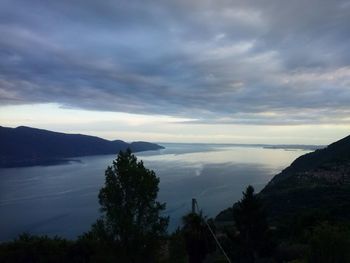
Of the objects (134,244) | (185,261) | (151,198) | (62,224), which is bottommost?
(62,224)

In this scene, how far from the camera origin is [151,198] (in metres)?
24.1

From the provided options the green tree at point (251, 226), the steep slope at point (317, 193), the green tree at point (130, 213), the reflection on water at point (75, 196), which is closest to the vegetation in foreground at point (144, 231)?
the green tree at point (130, 213)

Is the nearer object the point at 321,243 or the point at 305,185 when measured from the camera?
the point at 321,243

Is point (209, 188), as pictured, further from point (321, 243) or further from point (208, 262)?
point (321, 243)

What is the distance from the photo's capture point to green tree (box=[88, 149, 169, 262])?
75.6 feet

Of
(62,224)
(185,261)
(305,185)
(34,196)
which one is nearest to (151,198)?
(185,261)

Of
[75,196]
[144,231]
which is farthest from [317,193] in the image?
[144,231]

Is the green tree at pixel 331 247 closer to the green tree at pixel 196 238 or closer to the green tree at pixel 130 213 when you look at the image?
the green tree at pixel 196 238

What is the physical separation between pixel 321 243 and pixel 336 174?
91713 millimetres

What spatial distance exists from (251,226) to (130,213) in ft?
35.0

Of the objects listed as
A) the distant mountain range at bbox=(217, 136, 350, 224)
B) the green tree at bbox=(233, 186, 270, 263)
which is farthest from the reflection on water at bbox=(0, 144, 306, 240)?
the green tree at bbox=(233, 186, 270, 263)

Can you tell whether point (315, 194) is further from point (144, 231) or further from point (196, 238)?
point (144, 231)

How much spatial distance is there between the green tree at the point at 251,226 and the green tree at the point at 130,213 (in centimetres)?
801

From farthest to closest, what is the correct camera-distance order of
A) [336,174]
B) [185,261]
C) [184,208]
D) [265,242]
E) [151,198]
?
[336,174]
[184,208]
[265,242]
[185,261]
[151,198]
